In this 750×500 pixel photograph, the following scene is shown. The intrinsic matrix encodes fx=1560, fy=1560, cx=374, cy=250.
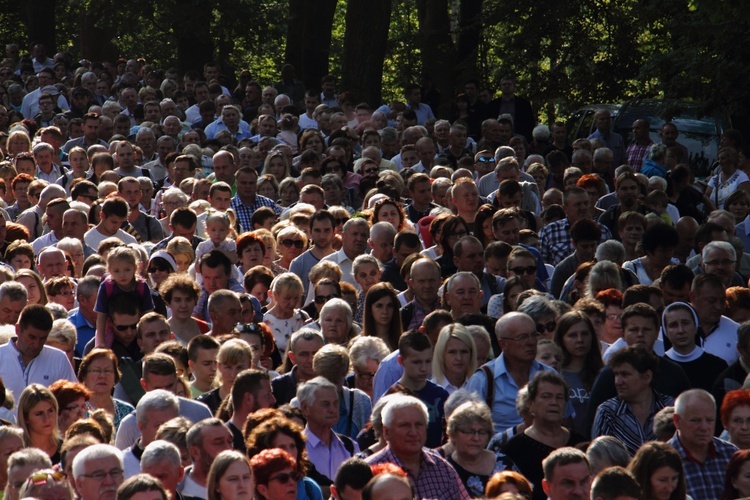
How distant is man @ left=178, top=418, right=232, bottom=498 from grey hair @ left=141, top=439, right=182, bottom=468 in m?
0.31

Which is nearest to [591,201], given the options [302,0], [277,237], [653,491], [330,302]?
[277,237]

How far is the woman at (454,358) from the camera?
10516 mm

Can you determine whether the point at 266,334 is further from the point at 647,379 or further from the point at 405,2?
the point at 405,2

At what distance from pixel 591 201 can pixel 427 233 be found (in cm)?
201

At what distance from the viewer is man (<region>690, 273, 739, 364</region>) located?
11.7 meters

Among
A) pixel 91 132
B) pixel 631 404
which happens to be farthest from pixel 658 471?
pixel 91 132

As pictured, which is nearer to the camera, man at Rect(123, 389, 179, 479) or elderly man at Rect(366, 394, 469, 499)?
elderly man at Rect(366, 394, 469, 499)

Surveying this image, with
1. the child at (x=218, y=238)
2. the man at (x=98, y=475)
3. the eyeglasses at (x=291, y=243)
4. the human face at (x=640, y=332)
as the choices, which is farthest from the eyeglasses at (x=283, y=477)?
the eyeglasses at (x=291, y=243)

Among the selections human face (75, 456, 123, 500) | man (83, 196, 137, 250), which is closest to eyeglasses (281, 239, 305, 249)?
man (83, 196, 137, 250)

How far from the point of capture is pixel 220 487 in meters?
7.92

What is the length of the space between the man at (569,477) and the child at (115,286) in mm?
4808

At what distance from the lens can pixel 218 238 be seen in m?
14.6

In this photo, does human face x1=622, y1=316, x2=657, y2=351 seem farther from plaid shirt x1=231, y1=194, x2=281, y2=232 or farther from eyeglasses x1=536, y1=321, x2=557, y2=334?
plaid shirt x1=231, y1=194, x2=281, y2=232

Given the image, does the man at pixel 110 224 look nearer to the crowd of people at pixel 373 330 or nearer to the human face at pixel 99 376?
the crowd of people at pixel 373 330
